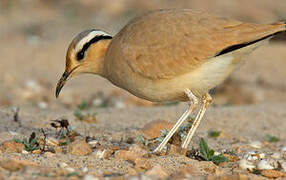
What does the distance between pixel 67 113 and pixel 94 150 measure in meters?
2.19

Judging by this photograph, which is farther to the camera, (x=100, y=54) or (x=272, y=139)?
(x=272, y=139)

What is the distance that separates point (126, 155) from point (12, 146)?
1.04m

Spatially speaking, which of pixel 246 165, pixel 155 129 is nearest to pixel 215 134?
pixel 155 129

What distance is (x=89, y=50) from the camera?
504 centimetres

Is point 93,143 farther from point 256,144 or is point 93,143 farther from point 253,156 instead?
point 256,144

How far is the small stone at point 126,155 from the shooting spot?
4359 mm

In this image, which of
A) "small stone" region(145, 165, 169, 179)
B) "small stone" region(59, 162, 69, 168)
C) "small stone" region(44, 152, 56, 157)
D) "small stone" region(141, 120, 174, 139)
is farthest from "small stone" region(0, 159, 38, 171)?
"small stone" region(141, 120, 174, 139)

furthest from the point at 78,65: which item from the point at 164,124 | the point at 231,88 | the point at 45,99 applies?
the point at 231,88

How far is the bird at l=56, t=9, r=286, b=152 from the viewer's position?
4.48 m

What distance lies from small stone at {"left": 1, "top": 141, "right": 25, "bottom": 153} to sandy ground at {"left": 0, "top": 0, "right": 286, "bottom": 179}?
0.04m

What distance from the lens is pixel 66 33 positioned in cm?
1630

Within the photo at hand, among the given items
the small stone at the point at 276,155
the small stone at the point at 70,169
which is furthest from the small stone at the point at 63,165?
the small stone at the point at 276,155

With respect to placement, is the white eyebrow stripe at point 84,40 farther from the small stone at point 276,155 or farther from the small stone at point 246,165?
the small stone at point 276,155

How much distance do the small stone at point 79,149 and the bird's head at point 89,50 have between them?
0.75 m
